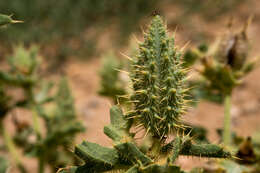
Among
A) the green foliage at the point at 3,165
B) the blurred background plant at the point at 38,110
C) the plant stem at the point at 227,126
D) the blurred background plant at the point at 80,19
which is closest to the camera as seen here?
the green foliage at the point at 3,165

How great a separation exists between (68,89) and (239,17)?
473cm

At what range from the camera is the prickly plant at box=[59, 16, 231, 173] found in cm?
119

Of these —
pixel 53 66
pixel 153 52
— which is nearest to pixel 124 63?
pixel 153 52

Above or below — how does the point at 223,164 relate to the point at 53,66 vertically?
below

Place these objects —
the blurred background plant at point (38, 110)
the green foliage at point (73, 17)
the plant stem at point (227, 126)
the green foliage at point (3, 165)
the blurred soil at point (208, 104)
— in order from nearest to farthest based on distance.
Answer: the green foliage at point (3, 165), the plant stem at point (227, 126), the blurred background plant at point (38, 110), the blurred soil at point (208, 104), the green foliage at point (73, 17)

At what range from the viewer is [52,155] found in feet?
9.15

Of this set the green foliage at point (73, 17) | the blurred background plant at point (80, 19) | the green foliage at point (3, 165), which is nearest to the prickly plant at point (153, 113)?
the green foliage at point (3, 165)

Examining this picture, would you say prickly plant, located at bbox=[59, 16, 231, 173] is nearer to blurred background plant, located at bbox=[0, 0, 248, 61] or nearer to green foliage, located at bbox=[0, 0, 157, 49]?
blurred background plant, located at bbox=[0, 0, 248, 61]

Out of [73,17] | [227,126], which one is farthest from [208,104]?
[73,17]

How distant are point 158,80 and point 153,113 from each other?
0.12 metres

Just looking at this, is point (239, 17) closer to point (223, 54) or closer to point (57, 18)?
point (57, 18)

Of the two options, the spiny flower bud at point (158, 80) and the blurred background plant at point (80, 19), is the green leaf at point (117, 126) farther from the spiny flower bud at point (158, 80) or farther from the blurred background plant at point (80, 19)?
the blurred background plant at point (80, 19)

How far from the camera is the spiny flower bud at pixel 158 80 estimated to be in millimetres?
1223

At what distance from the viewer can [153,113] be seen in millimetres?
1240
